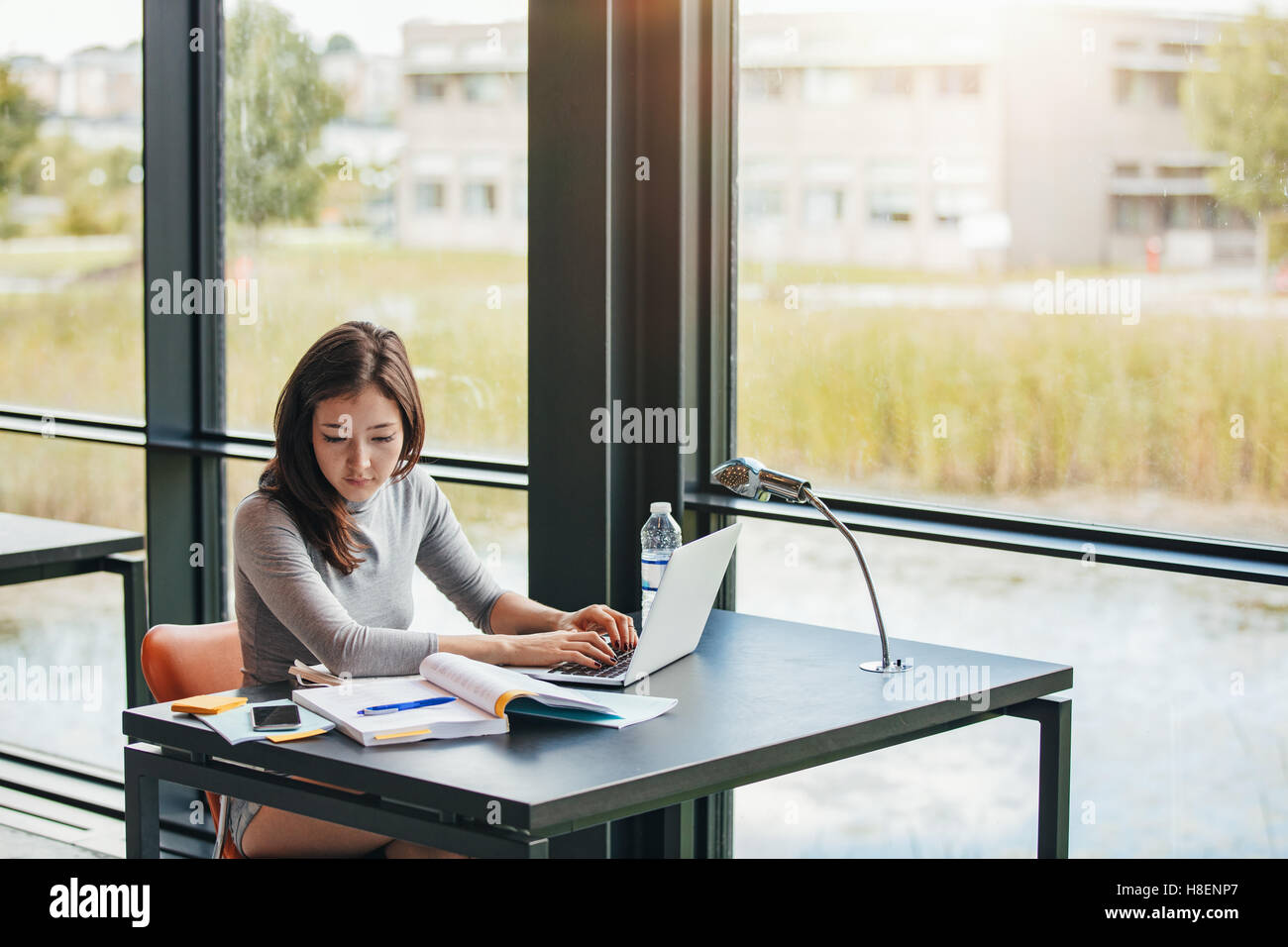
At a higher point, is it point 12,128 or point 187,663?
point 12,128

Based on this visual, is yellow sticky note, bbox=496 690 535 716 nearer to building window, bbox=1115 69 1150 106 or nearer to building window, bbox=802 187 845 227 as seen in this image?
building window, bbox=802 187 845 227

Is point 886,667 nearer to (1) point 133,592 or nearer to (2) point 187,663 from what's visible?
(2) point 187,663

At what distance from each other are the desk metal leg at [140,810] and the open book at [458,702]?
231mm

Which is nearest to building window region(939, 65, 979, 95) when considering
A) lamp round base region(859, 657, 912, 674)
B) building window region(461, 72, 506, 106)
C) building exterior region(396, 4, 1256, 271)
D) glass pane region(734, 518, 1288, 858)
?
building exterior region(396, 4, 1256, 271)

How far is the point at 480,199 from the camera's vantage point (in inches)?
135

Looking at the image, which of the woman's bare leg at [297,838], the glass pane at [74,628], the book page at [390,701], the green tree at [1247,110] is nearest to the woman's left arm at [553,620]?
the book page at [390,701]

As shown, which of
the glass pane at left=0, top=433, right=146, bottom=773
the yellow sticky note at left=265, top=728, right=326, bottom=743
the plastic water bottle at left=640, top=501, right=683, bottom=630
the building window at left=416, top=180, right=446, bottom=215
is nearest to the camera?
the yellow sticky note at left=265, top=728, right=326, bottom=743

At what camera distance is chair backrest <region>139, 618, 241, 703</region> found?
2.47m

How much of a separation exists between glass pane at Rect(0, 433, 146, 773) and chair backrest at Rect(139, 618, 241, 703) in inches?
69.8

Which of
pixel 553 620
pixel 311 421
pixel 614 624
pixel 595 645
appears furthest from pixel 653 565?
pixel 311 421

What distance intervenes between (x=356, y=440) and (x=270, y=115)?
5.79 feet

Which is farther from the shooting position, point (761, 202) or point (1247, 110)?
point (761, 202)

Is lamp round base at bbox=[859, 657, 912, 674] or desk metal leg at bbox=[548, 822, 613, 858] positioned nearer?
lamp round base at bbox=[859, 657, 912, 674]
